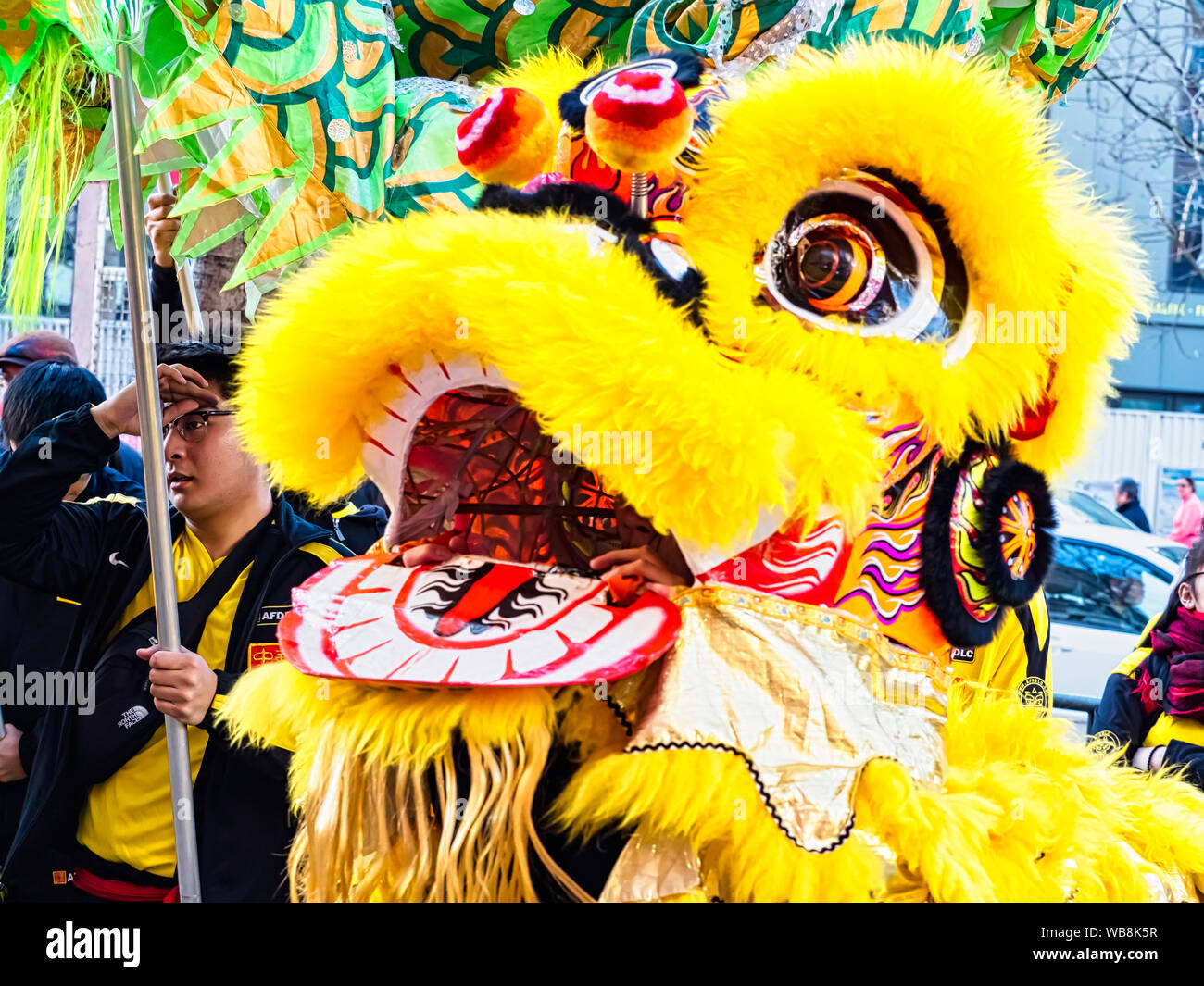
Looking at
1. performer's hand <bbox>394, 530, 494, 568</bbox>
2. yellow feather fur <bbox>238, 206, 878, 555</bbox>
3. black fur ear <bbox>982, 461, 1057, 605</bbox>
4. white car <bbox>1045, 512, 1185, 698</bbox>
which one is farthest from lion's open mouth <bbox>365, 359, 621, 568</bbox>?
white car <bbox>1045, 512, 1185, 698</bbox>

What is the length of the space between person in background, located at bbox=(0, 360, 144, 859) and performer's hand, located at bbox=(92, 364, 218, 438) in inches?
6.6

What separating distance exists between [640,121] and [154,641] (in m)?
1.37

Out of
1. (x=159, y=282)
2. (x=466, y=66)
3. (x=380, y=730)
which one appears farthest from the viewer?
(x=159, y=282)

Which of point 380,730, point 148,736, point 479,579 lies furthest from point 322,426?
point 148,736

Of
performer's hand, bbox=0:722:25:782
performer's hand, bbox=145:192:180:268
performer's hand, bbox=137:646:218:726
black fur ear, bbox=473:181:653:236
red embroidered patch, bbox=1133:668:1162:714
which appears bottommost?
performer's hand, bbox=0:722:25:782

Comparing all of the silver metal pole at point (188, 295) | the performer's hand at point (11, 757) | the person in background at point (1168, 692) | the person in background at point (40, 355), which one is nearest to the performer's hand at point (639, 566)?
the silver metal pole at point (188, 295)

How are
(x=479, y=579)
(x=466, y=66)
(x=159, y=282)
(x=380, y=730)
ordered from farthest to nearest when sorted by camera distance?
(x=159, y=282) → (x=466, y=66) → (x=479, y=579) → (x=380, y=730)

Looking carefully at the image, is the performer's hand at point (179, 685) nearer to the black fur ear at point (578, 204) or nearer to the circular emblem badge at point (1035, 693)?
the black fur ear at point (578, 204)

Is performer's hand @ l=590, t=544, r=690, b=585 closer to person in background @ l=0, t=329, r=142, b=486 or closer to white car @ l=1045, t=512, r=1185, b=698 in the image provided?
person in background @ l=0, t=329, r=142, b=486

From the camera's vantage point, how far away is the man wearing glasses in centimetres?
205

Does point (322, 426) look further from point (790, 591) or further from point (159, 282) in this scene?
point (159, 282)

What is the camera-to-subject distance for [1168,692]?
2.87 metres
